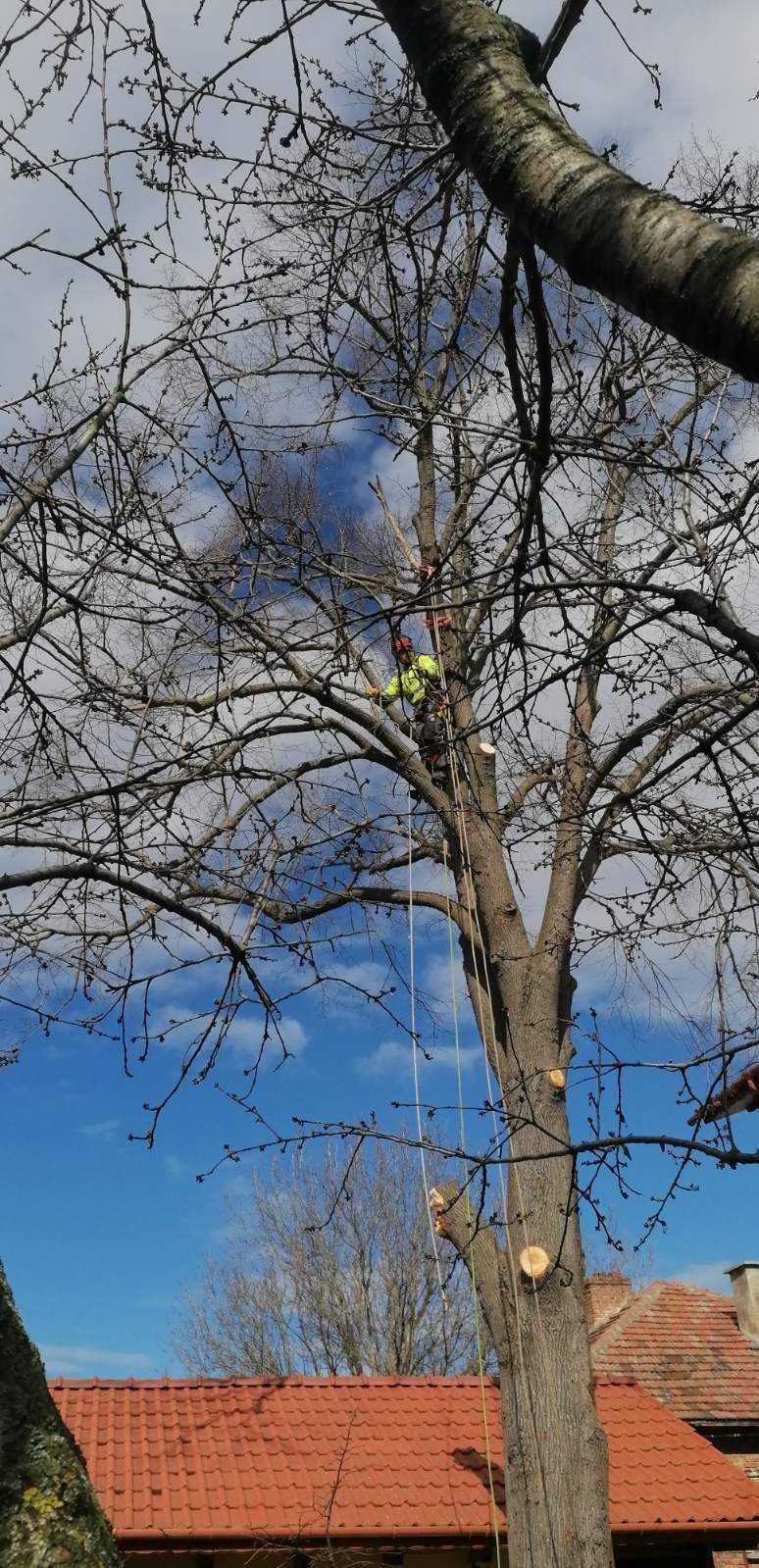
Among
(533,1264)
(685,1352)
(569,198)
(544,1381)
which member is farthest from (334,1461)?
(569,198)

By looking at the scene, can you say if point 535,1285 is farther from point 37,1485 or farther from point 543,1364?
point 37,1485

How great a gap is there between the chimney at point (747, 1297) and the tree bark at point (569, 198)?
15385 mm

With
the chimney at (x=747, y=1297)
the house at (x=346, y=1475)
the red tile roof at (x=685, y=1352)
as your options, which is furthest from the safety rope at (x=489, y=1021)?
the chimney at (x=747, y=1297)

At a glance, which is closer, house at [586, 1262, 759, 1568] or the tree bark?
the tree bark

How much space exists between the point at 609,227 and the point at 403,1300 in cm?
2153

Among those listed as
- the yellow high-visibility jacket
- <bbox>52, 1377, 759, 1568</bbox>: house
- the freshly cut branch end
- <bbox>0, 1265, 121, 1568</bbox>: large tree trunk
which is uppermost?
the yellow high-visibility jacket

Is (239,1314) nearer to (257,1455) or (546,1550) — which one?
(257,1455)

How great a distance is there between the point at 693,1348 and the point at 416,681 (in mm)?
11012

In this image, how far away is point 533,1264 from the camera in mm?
7215

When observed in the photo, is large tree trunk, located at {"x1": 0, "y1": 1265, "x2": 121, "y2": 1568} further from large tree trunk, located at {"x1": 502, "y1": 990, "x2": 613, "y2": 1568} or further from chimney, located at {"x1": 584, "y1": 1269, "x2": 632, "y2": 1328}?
chimney, located at {"x1": 584, "y1": 1269, "x2": 632, "y2": 1328}

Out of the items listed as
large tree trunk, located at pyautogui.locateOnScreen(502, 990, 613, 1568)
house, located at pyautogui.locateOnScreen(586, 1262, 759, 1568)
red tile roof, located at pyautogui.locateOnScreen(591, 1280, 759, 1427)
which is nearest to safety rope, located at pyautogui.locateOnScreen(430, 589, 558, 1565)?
large tree trunk, located at pyautogui.locateOnScreen(502, 990, 613, 1568)

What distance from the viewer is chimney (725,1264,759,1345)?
15656mm

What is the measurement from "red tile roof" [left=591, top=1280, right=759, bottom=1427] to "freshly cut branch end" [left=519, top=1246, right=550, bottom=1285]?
25.3 ft

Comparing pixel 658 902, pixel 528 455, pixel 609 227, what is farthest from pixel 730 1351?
pixel 609 227
